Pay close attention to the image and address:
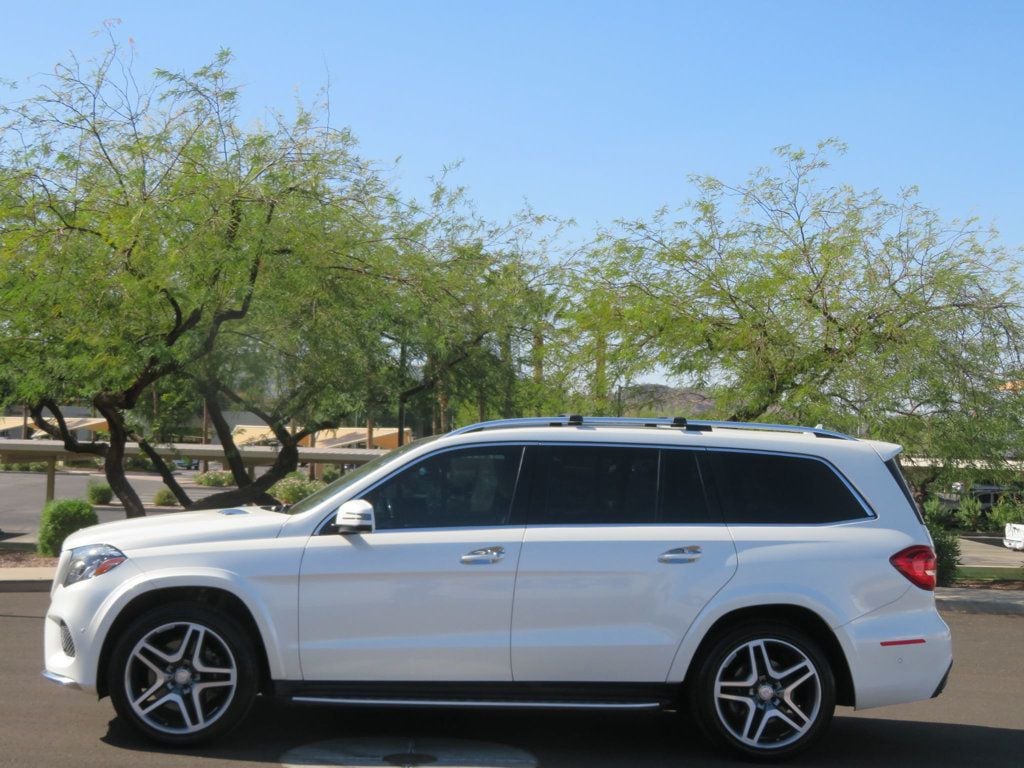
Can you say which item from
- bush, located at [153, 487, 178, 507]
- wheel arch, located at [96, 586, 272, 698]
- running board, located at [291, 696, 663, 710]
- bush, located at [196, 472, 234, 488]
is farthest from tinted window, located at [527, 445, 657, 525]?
bush, located at [196, 472, 234, 488]

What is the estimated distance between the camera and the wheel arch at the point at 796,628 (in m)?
6.28

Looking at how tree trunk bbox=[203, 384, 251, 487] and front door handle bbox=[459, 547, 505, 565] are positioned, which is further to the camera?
tree trunk bbox=[203, 384, 251, 487]

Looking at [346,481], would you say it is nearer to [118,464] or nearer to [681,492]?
[681,492]

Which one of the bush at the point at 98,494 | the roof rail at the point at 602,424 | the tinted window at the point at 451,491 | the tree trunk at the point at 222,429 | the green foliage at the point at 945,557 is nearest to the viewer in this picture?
the tinted window at the point at 451,491

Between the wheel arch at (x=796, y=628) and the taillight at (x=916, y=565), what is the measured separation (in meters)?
0.53

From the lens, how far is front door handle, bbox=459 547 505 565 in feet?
20.2

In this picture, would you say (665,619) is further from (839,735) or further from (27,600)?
(27,600)

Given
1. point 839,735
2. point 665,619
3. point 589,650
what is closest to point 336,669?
point 589,650

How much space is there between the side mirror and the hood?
1.28 ft

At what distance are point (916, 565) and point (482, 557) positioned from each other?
240cm

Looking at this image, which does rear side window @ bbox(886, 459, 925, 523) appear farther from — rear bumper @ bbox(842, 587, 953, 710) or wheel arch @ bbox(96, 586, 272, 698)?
wheel arch @ bbox(96, 586, 272, 698)

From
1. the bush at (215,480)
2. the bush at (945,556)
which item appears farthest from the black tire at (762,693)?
the bush at (215,480)

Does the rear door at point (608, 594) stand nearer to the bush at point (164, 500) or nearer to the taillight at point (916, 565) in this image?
the taillight at point (916, 565)

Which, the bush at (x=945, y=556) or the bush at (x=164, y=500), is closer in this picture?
the bush at (x=945, y=556)
